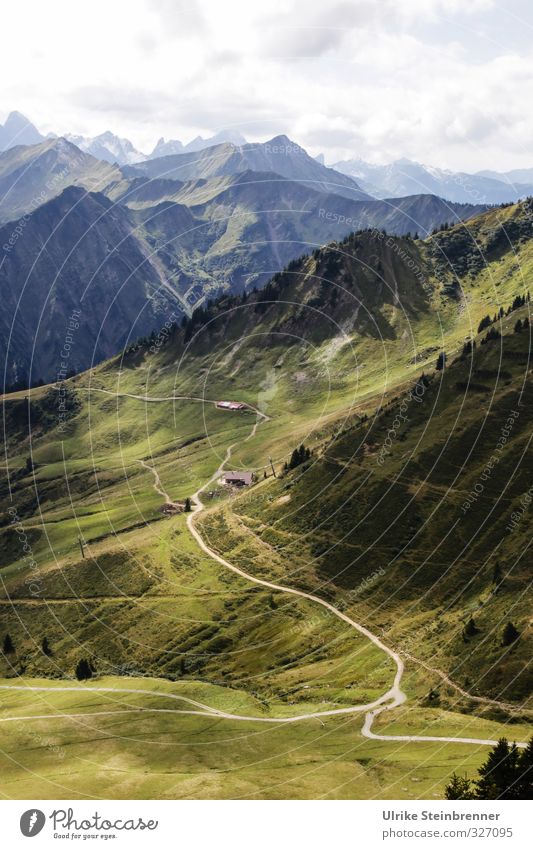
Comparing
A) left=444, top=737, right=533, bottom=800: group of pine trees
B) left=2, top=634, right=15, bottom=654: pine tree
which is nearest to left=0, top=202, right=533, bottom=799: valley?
left=2, top=634, right=15, bottom=654: pine tree

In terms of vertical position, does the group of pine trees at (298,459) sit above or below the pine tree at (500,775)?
above

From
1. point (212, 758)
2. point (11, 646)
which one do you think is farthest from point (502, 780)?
point (11, 646)

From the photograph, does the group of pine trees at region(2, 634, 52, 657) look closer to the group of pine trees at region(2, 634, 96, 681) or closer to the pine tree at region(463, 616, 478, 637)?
the group of pine trees at region(2, 634, 96, 681)

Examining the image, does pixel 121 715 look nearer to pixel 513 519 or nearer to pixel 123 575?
pixel 123 575

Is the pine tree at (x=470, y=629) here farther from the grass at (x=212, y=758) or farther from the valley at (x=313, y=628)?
the grass at (x=212, y=758)

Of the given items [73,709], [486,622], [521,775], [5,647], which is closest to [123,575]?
[5,647]

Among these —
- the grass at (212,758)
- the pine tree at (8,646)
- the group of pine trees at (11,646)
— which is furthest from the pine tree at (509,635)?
the pine tree at (8,646)

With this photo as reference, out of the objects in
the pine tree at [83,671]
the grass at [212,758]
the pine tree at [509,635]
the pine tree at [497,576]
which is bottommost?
the pine tree at [83,671]
